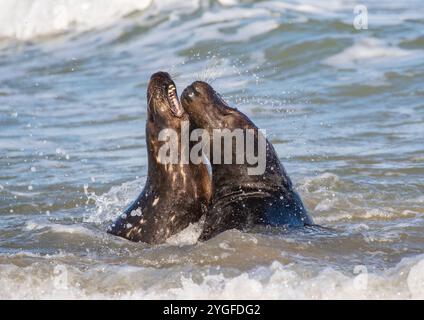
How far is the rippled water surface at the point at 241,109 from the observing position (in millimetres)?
5934

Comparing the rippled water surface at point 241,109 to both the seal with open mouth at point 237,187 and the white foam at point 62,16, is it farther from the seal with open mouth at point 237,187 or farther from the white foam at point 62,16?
the seal with open mouth at point 237,187

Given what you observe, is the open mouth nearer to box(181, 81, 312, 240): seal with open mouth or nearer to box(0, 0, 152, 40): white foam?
box(181, 81, 312, 240): seal with open mouth

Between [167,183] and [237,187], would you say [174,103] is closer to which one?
[167,183]

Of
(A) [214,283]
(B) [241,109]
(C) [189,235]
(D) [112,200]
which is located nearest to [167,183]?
(C) [189,235]

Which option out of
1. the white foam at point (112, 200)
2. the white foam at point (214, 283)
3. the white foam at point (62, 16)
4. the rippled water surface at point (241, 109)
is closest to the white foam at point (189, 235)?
the rippled water surface at point (241, 109)

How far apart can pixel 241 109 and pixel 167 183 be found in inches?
190

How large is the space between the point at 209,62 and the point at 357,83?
2.55 meters

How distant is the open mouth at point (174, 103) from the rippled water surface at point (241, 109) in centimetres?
39

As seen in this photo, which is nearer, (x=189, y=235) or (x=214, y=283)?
(x=214, y=283)

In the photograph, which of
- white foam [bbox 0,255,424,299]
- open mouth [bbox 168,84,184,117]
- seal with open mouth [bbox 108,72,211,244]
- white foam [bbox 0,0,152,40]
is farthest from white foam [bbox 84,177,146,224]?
white foam [bbox 0,0,152,40]

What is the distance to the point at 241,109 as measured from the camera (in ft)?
38.1

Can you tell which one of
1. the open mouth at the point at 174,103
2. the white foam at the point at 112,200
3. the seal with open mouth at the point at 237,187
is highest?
the open mouth at the point at 174,103
